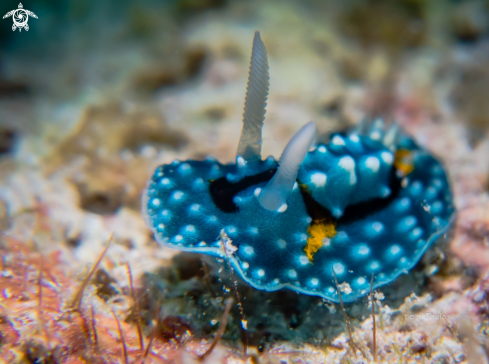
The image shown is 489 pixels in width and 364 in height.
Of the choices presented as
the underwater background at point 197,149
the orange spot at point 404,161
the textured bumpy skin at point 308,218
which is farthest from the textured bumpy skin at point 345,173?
the underwater background at point 197,149

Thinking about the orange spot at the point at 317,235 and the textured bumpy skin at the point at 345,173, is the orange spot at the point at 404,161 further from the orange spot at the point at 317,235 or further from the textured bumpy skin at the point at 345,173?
the orange spot at the point at 317,235

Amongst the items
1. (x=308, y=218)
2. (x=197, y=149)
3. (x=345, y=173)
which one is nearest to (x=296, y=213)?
(x=308, y=218)

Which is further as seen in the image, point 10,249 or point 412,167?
point 412,167

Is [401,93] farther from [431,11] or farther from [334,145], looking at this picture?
[334,145]

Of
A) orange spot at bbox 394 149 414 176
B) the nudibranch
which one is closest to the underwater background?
the nudibranch

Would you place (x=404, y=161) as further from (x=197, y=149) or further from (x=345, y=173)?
(x=197, y=149)

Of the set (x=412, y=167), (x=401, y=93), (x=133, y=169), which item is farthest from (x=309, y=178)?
(x=401, y=93)
